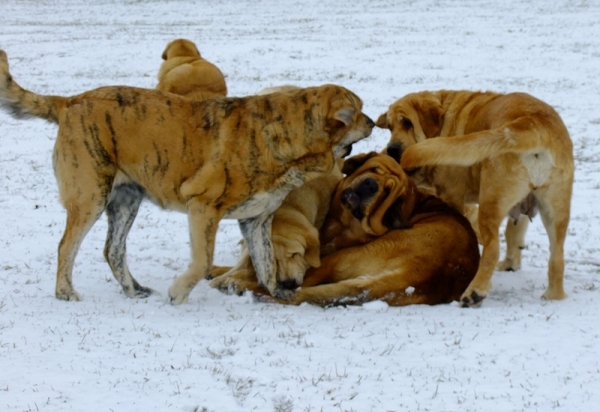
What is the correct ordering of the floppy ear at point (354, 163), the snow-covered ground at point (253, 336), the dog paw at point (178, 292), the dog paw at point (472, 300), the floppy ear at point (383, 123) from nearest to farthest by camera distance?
the snow-covered ground at point (253, 336)
the dog paw at point (178, 292)
the dog paw at point (472, 300)
the floppy ear at point (354, 163)
the floppy ear at point (383, 123)

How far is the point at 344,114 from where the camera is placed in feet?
19.6

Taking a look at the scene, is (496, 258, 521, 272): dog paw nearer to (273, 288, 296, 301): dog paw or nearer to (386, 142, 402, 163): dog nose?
(386, 142, 402, 163): dog nose

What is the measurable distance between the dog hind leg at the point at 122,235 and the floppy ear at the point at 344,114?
1817 millimetres

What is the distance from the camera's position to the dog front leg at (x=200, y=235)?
5.89 meters

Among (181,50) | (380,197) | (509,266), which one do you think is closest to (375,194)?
(380,197)

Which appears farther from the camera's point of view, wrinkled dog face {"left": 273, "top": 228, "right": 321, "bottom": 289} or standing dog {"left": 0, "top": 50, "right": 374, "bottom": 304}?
wrinkled dog face {"left": 273, "top": 228, "right": 321, "bottom": 289}

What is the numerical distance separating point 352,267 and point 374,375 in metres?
2.08

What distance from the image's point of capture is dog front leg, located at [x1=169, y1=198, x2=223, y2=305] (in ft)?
19.3

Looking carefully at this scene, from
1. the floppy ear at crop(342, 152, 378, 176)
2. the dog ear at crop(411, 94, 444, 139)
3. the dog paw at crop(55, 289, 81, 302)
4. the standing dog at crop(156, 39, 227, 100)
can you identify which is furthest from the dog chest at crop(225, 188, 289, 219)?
the standing dog at crop(156, 39, 227, 100)

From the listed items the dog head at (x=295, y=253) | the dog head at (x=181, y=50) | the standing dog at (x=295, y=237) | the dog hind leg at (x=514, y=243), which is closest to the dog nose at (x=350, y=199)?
the standing dog at (x=295, y=237)

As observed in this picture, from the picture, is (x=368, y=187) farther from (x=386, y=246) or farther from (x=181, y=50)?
(x=181, y=50)

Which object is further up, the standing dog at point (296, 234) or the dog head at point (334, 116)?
the dog head at point (334, 116)

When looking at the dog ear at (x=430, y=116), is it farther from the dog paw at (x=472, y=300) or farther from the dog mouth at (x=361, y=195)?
the dog paw at (x=472, y=300)

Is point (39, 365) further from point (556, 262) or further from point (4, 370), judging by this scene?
point (556, 262)
